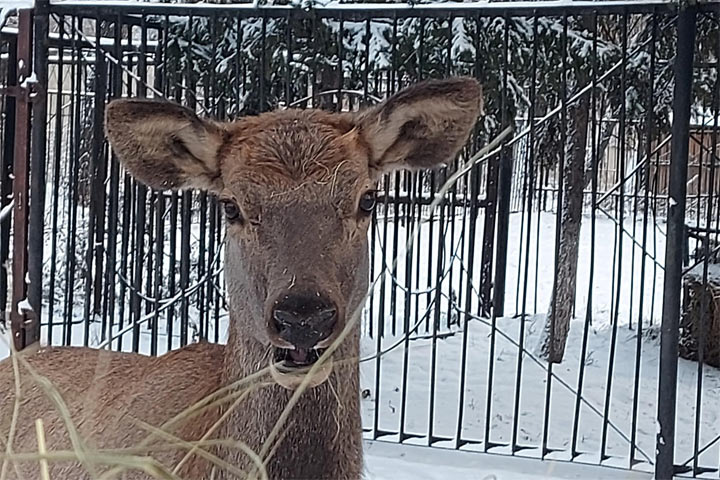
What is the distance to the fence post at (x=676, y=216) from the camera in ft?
18.2

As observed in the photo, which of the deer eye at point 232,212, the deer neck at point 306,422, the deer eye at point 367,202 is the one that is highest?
the deer eye at point 367,202

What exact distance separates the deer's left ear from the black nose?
89 cm

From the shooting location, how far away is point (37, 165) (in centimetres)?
679

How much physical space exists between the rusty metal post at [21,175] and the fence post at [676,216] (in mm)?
4172

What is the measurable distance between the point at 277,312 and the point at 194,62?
16.4 ft

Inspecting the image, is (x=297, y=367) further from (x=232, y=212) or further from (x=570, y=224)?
(x=570, y=224)

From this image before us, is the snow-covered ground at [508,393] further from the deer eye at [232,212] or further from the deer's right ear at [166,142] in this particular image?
the deer eye at [232,212]

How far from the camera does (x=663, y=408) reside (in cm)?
573

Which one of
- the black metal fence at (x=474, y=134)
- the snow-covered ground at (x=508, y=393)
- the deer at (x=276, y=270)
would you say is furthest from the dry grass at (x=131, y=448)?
the black metal fence at (x=474, y=134)

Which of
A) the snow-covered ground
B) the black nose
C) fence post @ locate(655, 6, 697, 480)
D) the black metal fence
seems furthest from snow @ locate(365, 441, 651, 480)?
the black nose

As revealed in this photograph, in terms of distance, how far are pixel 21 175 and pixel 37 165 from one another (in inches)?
6.2

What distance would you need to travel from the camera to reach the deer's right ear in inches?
128

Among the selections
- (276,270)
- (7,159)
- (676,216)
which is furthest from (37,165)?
(276,270)

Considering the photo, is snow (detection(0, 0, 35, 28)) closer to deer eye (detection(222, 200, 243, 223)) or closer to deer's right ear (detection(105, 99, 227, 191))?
deer's right ear (detection(105, 99, 227, 191))
